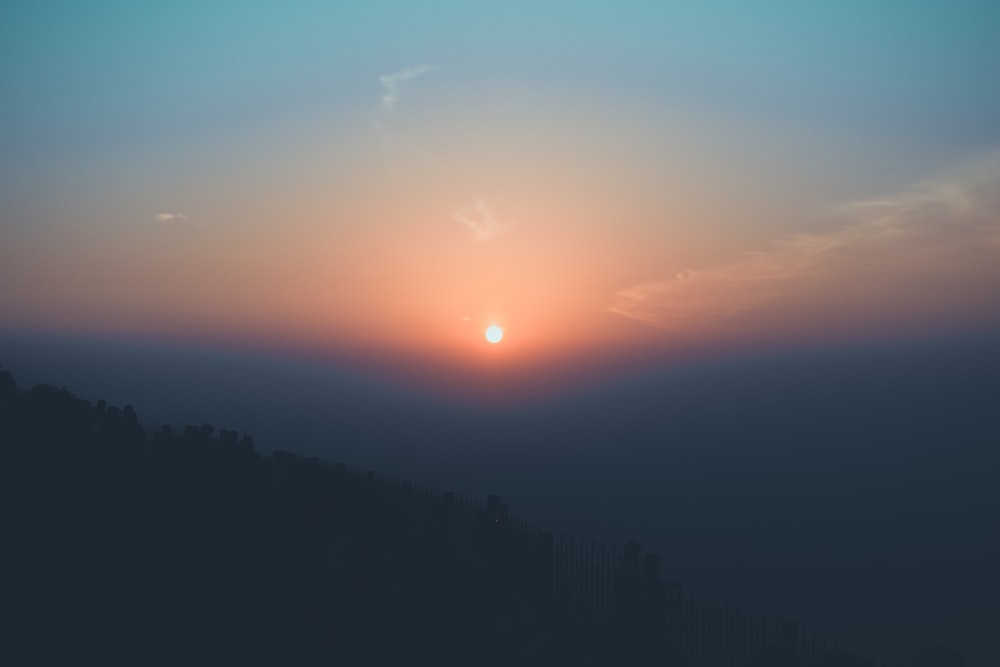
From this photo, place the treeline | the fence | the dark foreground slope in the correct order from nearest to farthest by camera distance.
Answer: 1. the fence
2. the treeline
3. the dark foreground slope

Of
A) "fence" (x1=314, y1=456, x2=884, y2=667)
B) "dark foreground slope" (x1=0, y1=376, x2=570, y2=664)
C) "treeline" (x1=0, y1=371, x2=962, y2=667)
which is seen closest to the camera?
"fence" (x1=314, y1=456, x2=884, y2=667)

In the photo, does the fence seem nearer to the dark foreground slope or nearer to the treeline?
the treeline

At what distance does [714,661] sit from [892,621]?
58.2 m

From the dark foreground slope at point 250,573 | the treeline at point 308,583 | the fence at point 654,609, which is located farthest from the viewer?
the dark foreground slope at point 250,573

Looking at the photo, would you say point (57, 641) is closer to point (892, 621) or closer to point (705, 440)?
point (892, 621)

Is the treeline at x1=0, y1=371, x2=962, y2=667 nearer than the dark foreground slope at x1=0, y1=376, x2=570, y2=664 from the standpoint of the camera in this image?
Yes

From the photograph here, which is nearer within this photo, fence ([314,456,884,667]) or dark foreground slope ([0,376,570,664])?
fence ([314,456,884,667])

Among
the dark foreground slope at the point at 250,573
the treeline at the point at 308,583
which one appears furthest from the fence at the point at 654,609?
the dark foreground slope at the point at 250,573

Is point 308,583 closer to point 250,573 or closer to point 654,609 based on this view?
point 250,573

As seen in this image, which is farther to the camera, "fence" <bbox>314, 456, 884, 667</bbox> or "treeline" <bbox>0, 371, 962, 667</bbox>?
"treeline" <bbox>0, 371, 962, 667</bbox>

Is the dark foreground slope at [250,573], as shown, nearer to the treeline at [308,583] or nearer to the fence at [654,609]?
the treeline at [308,583]

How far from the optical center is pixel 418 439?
151 m

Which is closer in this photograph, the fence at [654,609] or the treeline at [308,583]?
the fence at [654,609]

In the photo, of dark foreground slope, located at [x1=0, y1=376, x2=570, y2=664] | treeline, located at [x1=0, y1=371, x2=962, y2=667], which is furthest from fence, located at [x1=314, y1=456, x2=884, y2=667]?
dark foreground slope, located at [x1=0, y1=376, x2=570, y2=664]
